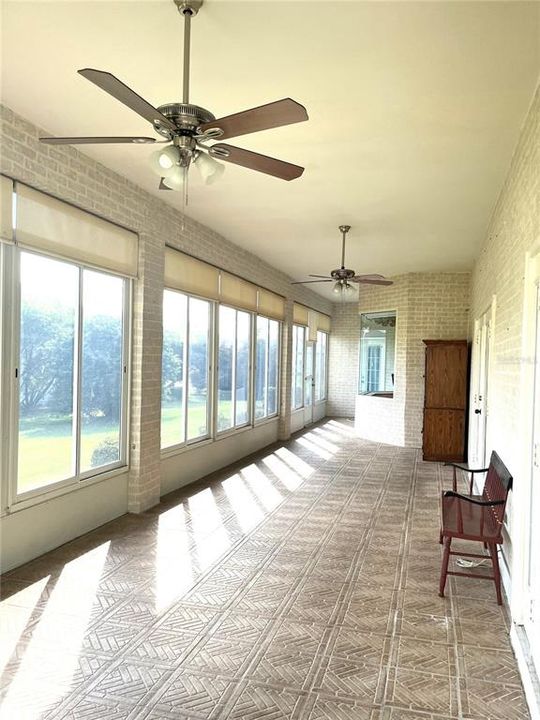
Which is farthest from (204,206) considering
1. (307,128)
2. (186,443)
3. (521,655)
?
(521,655)

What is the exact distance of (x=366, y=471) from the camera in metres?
7.87

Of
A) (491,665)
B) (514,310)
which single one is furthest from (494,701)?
(514,310)

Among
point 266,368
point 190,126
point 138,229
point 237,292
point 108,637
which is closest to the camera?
point 190,126

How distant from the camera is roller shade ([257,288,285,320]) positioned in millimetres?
9250

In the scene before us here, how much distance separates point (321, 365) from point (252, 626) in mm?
11622

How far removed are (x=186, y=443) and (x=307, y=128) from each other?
4220mm

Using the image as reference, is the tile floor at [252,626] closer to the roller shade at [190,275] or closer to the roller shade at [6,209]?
the roller shade at [6,209]

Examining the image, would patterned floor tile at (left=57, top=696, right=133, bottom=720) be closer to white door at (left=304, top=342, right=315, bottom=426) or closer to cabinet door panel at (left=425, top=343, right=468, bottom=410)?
cabinet door panel at (left=425, top=343, right=468, bottom=410)

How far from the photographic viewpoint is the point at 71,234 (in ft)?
14.5

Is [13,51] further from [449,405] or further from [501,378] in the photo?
[449,405]

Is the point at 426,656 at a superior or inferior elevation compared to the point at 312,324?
inferior

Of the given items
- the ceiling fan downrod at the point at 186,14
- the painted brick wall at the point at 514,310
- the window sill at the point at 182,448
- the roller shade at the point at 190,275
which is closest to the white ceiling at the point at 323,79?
the ceiling fan downrod at the point at 186,14

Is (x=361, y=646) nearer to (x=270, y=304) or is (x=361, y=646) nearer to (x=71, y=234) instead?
(x=71, y=234)

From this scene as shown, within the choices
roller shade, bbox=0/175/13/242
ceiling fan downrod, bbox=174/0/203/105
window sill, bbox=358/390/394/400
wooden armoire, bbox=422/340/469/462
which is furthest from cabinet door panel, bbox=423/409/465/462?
ceiling fan downrod, bbox=174/0/203/105
